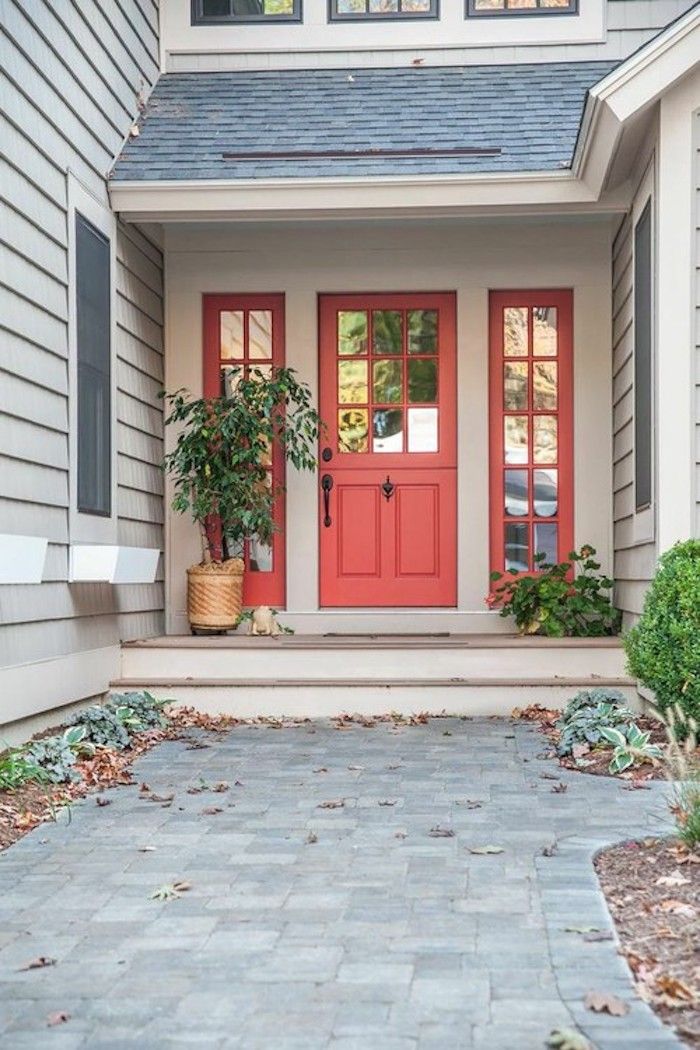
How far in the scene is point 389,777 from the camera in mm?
5879

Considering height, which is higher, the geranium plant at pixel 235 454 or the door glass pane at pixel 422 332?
the door glass pane at pixel 422 332

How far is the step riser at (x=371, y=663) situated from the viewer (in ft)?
26.0

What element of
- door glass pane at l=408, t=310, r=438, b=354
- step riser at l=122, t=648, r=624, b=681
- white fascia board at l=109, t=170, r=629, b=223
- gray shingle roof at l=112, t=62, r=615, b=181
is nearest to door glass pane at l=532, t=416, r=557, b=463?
door glass pane at l=408, t=310, r=438, b=354

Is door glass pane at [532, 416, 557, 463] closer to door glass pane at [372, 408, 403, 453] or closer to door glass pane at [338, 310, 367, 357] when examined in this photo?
door glass pane at [372, 408, 403, 453]

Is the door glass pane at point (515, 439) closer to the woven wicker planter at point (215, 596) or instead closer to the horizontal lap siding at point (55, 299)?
the woven wicker planter at point (215, 596)

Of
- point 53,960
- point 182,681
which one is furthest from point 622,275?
point 53,960

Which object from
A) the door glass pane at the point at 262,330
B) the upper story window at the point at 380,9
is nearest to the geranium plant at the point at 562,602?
the door glass pane at the point at 262,330

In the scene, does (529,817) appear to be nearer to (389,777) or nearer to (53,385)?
(389,777)

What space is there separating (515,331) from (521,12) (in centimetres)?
213

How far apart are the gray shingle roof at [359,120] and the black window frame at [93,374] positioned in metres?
0.70

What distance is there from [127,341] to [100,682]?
2.05m

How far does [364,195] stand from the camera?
7969 millimetres

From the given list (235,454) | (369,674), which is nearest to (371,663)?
(369,674)

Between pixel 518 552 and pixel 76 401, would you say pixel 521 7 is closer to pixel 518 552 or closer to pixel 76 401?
pixel 518 552
